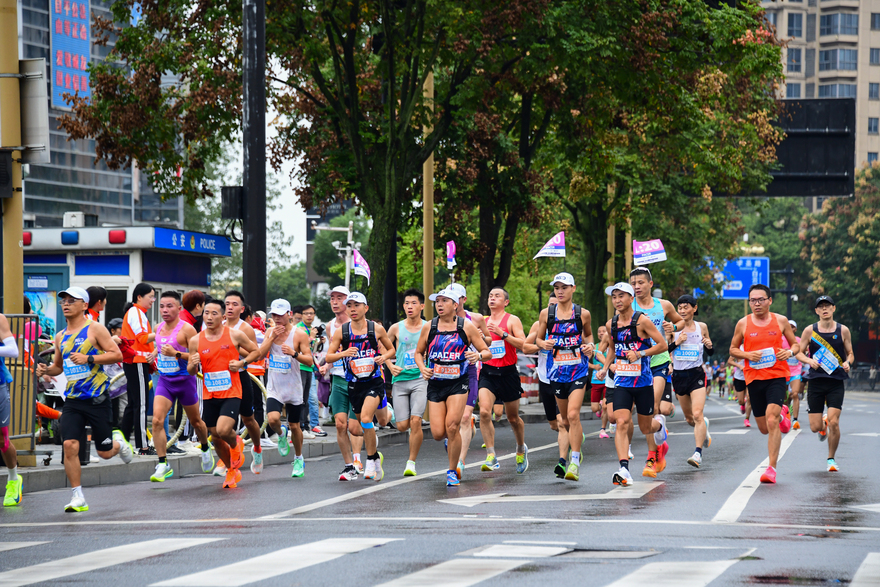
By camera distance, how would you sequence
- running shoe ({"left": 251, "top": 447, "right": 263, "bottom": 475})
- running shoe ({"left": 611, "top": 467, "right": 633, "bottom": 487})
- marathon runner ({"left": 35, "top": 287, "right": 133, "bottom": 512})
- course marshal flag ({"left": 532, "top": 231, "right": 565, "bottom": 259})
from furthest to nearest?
course marshal flag ({"left": 532, "top": 231, "right": 565, "bottom": 259})
running shoe ({"left": 251, "top": 447, "right": 263, "bottom": 475})
running shoe ({"left": 611, "top": 467, "right": 633, "bottom": 487})
marathon runner ({"left": 35, "top": 287, "right": 133, "bottom": 512})

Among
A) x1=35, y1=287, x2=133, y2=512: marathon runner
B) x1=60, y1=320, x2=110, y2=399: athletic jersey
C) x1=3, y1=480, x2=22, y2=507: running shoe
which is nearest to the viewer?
x1=35, y1=287, x2=133, y2=512: marathon runner

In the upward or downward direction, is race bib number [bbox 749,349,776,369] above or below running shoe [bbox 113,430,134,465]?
above

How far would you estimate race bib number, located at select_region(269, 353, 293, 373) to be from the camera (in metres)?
13.6

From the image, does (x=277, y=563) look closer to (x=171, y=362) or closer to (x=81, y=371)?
(x=81, y=371)

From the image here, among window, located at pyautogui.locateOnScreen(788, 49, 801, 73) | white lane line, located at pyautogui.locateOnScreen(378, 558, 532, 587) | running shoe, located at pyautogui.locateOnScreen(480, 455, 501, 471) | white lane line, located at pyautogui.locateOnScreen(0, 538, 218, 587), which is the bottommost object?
running shoe, located at pyautogui.locateOnScreen(480, 455, 501, 471)

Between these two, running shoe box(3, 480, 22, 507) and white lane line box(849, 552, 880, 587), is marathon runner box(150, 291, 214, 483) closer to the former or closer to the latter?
running shoe box(3, 480, 22, 507)

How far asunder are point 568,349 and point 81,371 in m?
4.83

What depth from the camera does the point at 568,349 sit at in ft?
42.2

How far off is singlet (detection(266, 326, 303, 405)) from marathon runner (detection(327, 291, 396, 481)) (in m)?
0.79

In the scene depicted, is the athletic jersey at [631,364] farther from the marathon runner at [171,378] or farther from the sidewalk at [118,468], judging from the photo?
the sidewalk at [118,468]

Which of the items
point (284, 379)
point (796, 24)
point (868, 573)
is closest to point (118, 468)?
point (284, 379)

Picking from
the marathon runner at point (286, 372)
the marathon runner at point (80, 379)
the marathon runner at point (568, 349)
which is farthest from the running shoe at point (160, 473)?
the marathon runner at point (568, 349)

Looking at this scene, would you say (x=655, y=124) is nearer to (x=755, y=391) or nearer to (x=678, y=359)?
(x=678, y=359)

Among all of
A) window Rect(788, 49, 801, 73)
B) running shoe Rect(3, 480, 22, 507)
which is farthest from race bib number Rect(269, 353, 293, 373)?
window Rect(788, 49, 801, 73)
